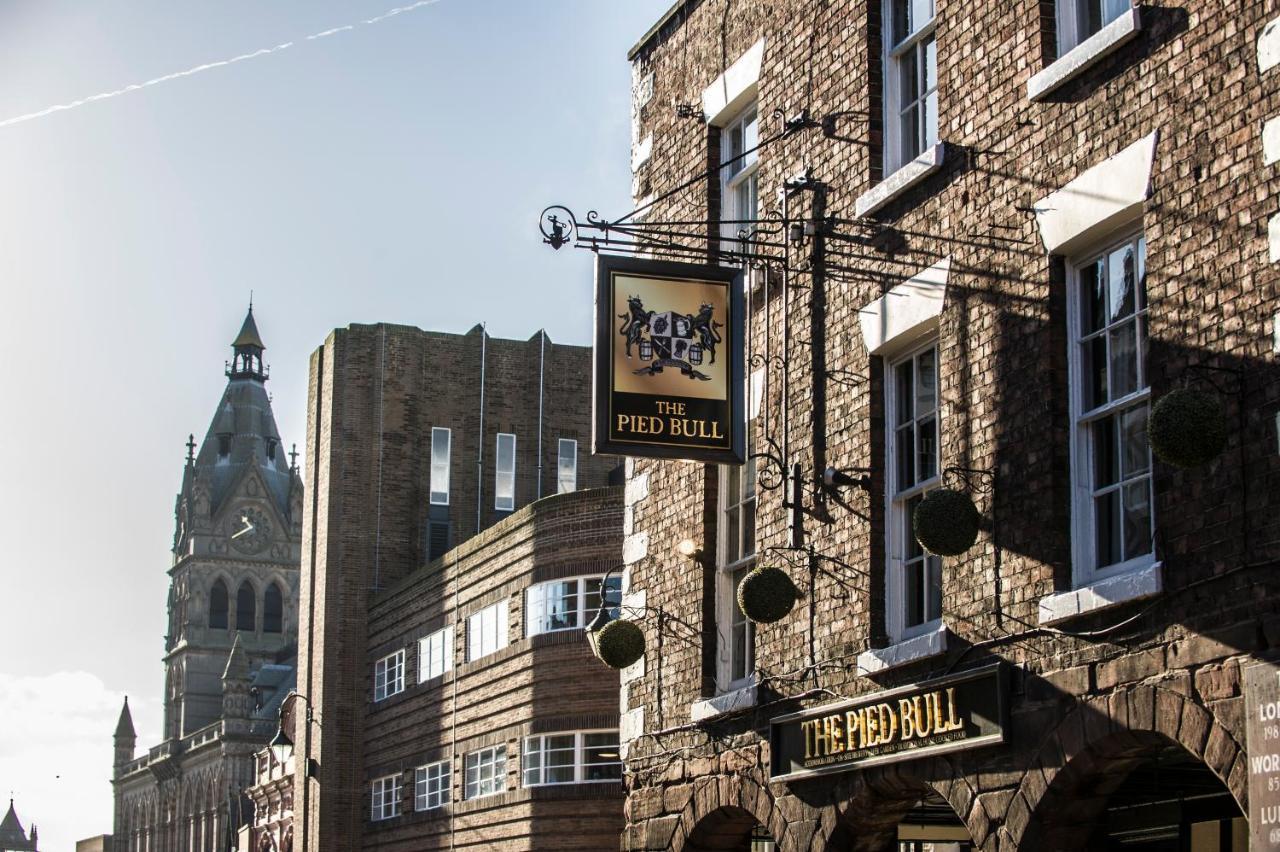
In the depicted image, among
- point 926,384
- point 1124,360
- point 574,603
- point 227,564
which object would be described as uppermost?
point 227,564

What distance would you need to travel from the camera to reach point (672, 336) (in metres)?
15.5

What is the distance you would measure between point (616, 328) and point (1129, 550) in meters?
5.07

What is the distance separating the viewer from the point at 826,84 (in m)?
16.2

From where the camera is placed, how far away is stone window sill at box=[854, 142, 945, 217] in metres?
14.1

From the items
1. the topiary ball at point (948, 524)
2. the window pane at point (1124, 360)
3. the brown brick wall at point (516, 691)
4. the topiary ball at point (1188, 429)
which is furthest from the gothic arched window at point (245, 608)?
the topiary ball at point (1188, 429)

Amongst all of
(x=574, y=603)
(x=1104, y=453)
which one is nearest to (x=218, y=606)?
(x=574, y=603)

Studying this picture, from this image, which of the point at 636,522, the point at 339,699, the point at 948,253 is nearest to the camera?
the point at 948,253

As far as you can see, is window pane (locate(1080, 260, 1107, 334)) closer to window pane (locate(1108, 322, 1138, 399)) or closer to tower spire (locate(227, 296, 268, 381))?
window pane (locate(1108, 322, 1138, 399))

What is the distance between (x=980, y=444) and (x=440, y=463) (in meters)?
40.3

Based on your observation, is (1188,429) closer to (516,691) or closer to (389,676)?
(516,691)

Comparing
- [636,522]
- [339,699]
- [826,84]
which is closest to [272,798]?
[339,699]

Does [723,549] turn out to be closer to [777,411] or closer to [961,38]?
[777,411]

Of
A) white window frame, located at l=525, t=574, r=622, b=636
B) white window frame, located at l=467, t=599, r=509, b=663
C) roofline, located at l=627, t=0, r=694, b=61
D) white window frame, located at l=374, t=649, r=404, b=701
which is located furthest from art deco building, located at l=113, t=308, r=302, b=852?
roofline, located at l=627, t=0, r=694, b=61

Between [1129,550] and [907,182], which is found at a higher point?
[907,182]
